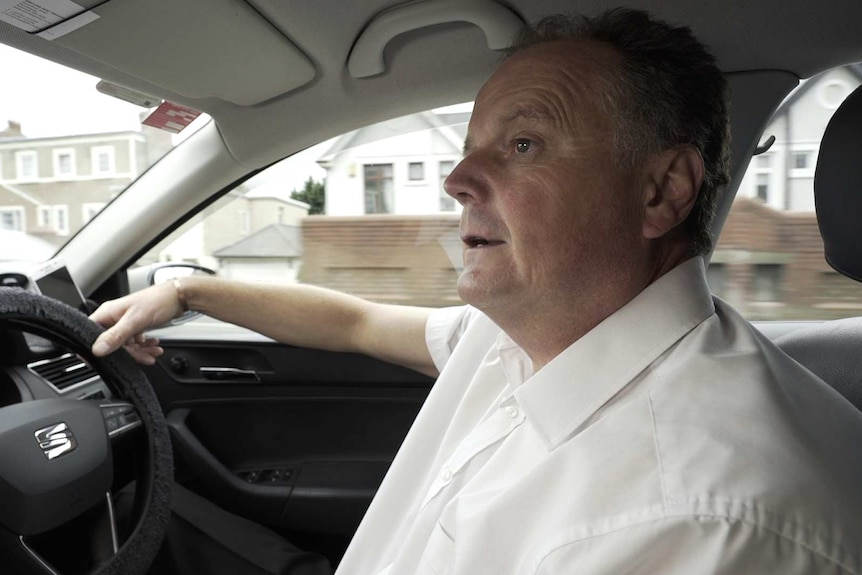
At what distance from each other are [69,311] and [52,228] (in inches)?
38.0

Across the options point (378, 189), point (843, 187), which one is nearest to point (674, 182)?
point (843, 187)

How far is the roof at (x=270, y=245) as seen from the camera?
274 cm

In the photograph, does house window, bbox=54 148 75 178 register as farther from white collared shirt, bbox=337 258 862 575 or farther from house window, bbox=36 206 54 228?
white collared shirt, bbox=337 258 862 575

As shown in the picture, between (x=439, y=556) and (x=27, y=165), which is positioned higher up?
(x=27, y=165)

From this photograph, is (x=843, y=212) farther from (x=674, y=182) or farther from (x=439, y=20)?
(x=439, y=20)

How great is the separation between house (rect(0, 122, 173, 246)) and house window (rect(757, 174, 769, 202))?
1.75 meters

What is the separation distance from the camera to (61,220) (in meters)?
2.29

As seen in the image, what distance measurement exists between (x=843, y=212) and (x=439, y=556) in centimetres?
98

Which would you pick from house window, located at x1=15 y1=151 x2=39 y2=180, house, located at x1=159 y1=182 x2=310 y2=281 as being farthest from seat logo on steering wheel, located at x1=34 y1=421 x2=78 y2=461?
house window, located at x1=15 y1=151 x2=39 y2=180

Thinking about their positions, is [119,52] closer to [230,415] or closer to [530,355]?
[530,355]

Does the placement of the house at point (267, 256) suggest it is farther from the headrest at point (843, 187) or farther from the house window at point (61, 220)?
the headrest at point (843, 187)

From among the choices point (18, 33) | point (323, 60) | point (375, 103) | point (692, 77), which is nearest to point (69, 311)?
point (18, 33)

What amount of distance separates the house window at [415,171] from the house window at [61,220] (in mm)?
1102

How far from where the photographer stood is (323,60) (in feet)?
5.77
